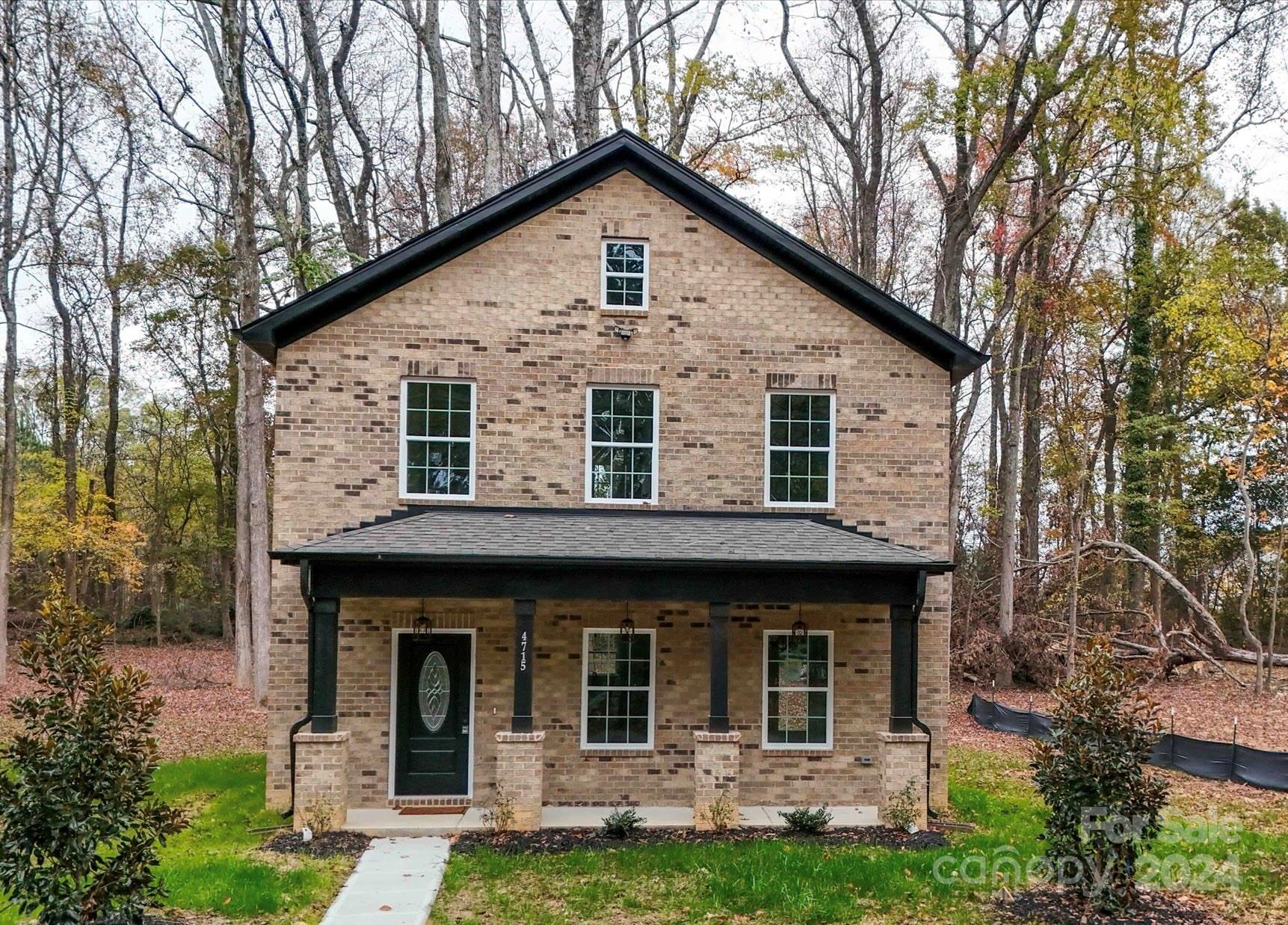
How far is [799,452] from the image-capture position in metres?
12.7

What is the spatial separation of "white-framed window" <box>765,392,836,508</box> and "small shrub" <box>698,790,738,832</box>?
158 inches

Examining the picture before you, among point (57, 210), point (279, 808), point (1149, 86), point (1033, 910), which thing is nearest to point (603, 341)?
point (279, 808)

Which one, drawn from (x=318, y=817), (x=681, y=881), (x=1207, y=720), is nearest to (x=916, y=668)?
(x=681, y=881)

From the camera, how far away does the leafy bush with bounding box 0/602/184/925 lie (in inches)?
269

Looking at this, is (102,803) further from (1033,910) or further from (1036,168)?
(1036,168)

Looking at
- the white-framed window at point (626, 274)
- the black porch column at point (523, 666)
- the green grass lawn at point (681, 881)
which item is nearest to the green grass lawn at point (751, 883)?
the green grass lawn at point (681, 881)

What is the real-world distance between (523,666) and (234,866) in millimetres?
3572

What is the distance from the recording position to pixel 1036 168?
25.9 meters

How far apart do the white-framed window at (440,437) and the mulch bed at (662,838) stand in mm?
4370

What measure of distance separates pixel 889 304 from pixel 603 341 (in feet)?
12.9

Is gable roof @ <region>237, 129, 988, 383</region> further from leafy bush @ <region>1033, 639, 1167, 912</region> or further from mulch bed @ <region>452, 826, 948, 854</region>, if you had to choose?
mulch bed @ <region>452, 826, 948, 854</region>

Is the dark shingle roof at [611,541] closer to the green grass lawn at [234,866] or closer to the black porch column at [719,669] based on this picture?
the black porch column at [719,669]

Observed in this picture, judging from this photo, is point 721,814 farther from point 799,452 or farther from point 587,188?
point 587,188

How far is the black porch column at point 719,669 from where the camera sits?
36.0 ft
